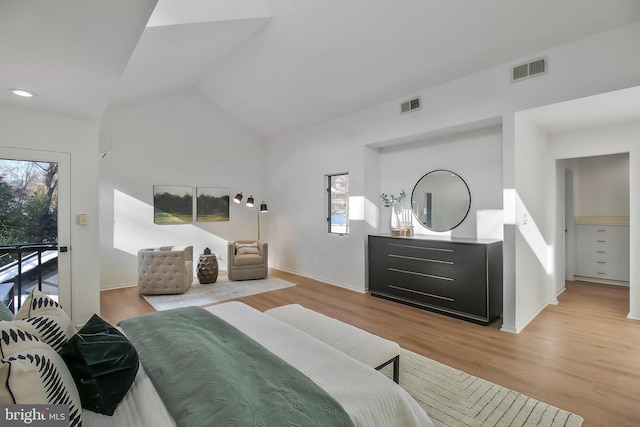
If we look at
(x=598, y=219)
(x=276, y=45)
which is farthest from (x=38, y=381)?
(x=598, y=219)

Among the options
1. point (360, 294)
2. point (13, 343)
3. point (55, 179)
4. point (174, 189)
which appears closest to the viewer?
point (13, 343)

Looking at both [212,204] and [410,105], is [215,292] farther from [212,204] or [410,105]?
[410,105]

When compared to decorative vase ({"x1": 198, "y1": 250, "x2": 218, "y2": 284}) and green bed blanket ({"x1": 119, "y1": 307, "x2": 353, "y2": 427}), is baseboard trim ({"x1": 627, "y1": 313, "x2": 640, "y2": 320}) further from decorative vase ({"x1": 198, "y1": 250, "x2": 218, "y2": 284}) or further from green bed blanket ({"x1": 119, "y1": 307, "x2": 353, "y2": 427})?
decorative vase ({"x1": 198, "y1": 250, "x2": 218, "y2": 284})

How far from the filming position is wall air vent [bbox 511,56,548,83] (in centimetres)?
309

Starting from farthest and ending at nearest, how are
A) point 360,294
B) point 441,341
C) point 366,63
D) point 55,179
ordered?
point 360,294 → point 366,63 → point 55,179 → point 441,341

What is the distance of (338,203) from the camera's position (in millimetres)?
5727

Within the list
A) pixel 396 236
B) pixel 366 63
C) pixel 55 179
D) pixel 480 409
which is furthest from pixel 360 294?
pixel 55 179

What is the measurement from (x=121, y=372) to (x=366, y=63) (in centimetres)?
408

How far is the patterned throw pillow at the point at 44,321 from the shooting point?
133 centimetres

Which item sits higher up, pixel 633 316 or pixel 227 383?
pixel 227 383

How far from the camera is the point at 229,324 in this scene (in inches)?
81.4

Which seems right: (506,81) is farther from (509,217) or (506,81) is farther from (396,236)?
(396,236)

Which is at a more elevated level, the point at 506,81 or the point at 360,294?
the point at 506,81

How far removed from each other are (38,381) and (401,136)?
4396 mm
